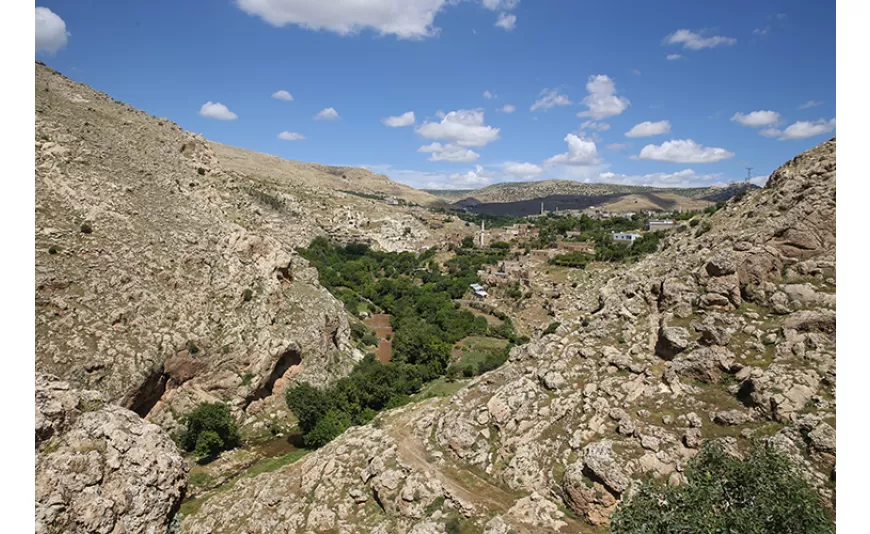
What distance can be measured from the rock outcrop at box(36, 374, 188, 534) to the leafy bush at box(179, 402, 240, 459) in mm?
9129

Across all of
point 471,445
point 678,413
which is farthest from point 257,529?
point 678,413

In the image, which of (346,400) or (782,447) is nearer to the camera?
(782,447)

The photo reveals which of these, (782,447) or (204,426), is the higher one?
(782,447)

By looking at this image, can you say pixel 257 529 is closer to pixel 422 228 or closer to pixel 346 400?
pixel 346 400

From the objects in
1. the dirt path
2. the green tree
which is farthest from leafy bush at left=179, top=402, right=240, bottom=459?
the dirt path

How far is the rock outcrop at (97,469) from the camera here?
39.7 ft

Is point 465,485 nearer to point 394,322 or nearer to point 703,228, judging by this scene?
point 703,228

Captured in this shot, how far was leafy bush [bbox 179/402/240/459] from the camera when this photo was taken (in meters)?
23.8

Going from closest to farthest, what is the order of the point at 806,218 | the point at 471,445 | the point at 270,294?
the point at 806,218, the point at 471,445, the point at 270,294

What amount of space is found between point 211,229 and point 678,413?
1317 inches

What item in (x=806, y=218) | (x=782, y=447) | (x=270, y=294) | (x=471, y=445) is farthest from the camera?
(x=270, y=294)

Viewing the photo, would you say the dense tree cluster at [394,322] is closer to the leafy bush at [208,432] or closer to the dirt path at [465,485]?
the leafy bush at [208,432]

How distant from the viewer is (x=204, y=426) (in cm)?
2434

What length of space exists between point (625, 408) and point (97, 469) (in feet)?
54.3
